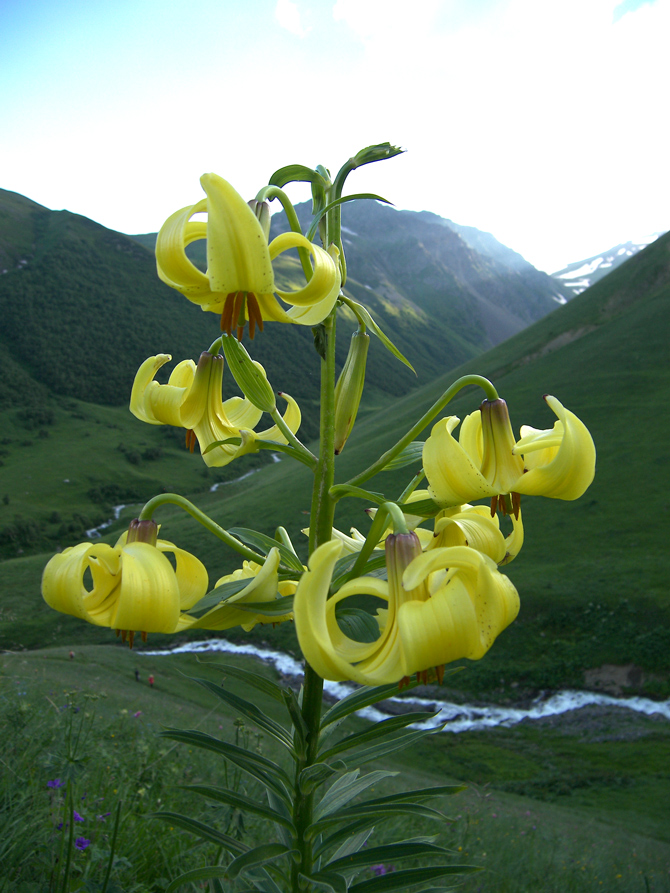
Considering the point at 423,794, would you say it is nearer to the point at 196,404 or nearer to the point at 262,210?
the point at 196,404

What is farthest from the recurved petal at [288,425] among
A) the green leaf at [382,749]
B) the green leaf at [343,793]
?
the green leaf at [343,793]

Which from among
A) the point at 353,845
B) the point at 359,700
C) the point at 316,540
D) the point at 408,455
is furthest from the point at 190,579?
the point at 353,845

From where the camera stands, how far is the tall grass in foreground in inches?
96.0

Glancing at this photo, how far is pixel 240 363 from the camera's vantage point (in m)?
1.69

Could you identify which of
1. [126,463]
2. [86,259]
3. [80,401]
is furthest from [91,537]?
[86,259]

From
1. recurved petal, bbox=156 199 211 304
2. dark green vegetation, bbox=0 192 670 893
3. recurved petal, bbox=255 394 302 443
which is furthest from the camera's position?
dark green vegetation, bbox=0 192 670 893

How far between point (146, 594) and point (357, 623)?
518 mm

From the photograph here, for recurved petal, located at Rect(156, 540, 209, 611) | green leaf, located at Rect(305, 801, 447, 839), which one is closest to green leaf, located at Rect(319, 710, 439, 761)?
green leaf, located at Rect(305, 801, 447, 839)

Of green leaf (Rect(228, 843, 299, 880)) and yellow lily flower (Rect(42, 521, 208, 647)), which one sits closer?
yellow lily flower (Rect(42, 521, 208, 647))

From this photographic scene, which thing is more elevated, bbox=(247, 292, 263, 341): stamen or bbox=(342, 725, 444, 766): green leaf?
bbox=(247, 292, 263, 341): stamen

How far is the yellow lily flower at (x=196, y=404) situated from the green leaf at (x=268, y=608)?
58cm

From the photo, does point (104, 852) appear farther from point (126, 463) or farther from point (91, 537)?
point (126, 463)

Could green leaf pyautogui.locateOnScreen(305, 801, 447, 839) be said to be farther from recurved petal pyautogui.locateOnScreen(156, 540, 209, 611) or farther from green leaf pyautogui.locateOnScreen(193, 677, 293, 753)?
recurved petal pyautogui.locateOnScreen(156, 540, 209, 611)

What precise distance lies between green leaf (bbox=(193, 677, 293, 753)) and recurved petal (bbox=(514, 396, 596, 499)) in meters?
1.03
